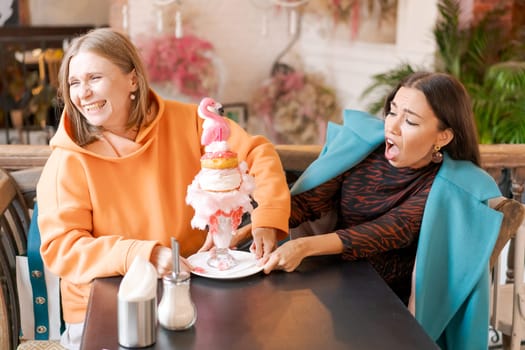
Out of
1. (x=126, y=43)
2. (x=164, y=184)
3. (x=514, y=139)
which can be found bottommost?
(x=514, y=139)

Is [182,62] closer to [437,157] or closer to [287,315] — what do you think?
[437,157]

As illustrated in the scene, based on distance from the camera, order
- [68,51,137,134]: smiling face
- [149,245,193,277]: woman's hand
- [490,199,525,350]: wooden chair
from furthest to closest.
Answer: [490,199,525,350]: wooden chair → [68,51,137,134]: smiling face → [149,245,193,277]: woman's hand

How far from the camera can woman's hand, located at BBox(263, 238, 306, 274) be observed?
175 cm

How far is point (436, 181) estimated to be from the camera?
1970mm

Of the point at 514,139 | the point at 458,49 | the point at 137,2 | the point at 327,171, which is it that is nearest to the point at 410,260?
the point at 327,171

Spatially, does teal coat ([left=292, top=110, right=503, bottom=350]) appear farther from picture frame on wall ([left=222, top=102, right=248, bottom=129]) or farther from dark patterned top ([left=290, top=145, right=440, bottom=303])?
picture frame on wall ([left=222, top=102, right=248, bottom=129])

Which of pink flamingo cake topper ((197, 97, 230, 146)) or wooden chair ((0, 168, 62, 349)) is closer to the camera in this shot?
pink flamingo cake topper ((197, 97, 230, 146))

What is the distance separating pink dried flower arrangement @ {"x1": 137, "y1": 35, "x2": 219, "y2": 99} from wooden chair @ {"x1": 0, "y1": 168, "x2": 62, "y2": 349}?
11.8ft

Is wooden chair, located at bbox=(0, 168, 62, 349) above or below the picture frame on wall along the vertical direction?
above

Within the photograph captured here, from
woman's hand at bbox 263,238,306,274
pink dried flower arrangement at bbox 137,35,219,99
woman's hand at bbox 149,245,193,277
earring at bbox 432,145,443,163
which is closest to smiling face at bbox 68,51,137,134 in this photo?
woman's hand at bbox 149,245,193,277

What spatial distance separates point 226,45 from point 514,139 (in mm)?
2617

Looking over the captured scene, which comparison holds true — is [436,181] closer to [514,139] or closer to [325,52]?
[514,139]

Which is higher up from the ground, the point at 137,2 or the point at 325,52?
the point at 137,2

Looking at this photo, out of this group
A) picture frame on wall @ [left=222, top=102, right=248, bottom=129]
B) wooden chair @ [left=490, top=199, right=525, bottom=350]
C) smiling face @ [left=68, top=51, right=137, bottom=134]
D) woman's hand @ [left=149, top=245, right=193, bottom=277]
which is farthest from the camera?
picture frame on wall @ [left=222, top=102, right=248, bottom=129]
